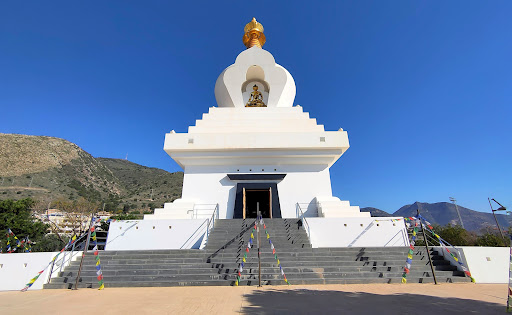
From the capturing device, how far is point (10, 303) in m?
5.23

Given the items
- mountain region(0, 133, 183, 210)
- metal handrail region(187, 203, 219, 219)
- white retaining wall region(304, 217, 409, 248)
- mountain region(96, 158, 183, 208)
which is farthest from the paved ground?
mountain region(96, 158, 183, 208)

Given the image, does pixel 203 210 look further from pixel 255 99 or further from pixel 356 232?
pixel 255 99

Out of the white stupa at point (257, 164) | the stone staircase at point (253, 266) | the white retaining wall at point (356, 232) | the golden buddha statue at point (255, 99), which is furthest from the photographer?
the golden buddha statue at point (255, 99)

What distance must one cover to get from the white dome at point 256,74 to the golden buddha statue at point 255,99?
46 cm

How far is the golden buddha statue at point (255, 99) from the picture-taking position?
16.2 meters

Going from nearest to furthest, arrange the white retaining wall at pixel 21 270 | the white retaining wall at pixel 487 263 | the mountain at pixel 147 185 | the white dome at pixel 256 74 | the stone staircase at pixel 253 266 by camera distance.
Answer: the stone staircase at pixel 253 266
the white retaining wall at pixel 21 270
the white retaining wall at pixel 487 263
the white dome at pixel 256 74
the mountain at pixel 147 185

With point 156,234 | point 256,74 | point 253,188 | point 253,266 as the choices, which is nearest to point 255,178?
point 253,188

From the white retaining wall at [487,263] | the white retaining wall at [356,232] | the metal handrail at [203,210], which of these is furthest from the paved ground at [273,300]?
the metal handrail at [203,210]

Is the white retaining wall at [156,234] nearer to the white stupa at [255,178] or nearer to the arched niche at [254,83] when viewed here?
the white stupa at [255,178]

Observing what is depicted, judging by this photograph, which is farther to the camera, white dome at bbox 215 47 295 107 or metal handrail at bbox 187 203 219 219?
white dome at bbox 215 47 295 107

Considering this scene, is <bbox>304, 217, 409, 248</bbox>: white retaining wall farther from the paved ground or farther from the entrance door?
the entrance door

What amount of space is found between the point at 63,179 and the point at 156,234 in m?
66.0

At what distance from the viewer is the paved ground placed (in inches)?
168

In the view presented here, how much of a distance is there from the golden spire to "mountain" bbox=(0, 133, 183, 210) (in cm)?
4660
